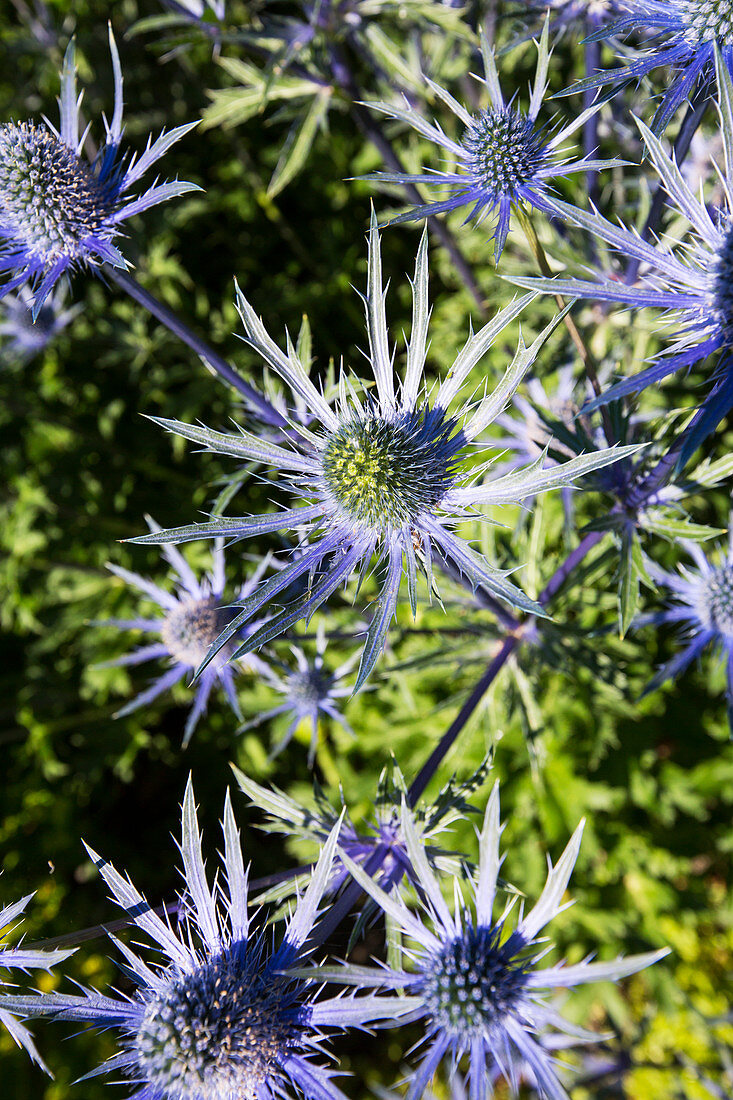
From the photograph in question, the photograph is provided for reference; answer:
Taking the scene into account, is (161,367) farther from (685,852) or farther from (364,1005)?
(685,852)

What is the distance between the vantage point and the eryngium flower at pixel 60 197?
1328 millimetres

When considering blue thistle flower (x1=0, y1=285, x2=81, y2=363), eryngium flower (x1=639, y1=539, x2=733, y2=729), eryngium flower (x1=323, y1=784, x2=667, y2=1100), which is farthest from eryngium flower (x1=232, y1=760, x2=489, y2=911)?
blue thistle flower (x1=0, y1=285, x2=81, y2=363)

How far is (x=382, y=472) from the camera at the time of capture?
49.6 inches

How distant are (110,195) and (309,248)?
6.37ft

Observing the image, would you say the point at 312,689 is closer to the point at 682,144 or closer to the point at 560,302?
the point at 560,302

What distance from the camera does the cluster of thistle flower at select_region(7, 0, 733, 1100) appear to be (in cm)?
113

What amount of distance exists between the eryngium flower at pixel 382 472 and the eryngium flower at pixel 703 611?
0.69 m

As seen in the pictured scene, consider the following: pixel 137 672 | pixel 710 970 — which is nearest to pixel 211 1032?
pixel 137 672

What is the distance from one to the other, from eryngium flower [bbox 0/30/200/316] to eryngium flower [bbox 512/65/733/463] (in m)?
0.74

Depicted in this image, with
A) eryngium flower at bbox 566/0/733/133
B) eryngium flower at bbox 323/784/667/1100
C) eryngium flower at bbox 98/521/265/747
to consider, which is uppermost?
eryngium flower at bbox 566/0/733/133

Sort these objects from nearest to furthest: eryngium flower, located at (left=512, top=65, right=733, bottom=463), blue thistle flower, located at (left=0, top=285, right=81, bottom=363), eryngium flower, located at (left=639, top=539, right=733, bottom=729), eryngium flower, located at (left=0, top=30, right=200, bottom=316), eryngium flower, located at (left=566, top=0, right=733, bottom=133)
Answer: eryngium flower, located at (left=512, top=65, right=733, bottom=463), eryngium flower, located at (left=566, top=0, right=733, bottom=133), eryngium flower, located at (left=0, top=30, right=200, bottom=316), eryngium flower, located at (left=639, top=539, right=733, bottom=729), blue thistle flower, located at (left=0, top=285, right=81, bottom=363)

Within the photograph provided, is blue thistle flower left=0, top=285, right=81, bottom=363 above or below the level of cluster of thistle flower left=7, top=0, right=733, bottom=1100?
above

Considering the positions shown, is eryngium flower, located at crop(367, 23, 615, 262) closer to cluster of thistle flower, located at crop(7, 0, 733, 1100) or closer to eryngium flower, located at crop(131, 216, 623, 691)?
cluster of thistle flower, located at crop(7, 0, 733, 1100)

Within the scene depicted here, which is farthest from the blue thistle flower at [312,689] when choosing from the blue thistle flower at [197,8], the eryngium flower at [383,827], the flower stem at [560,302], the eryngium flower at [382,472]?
the blue thistle flower at [197,8]
